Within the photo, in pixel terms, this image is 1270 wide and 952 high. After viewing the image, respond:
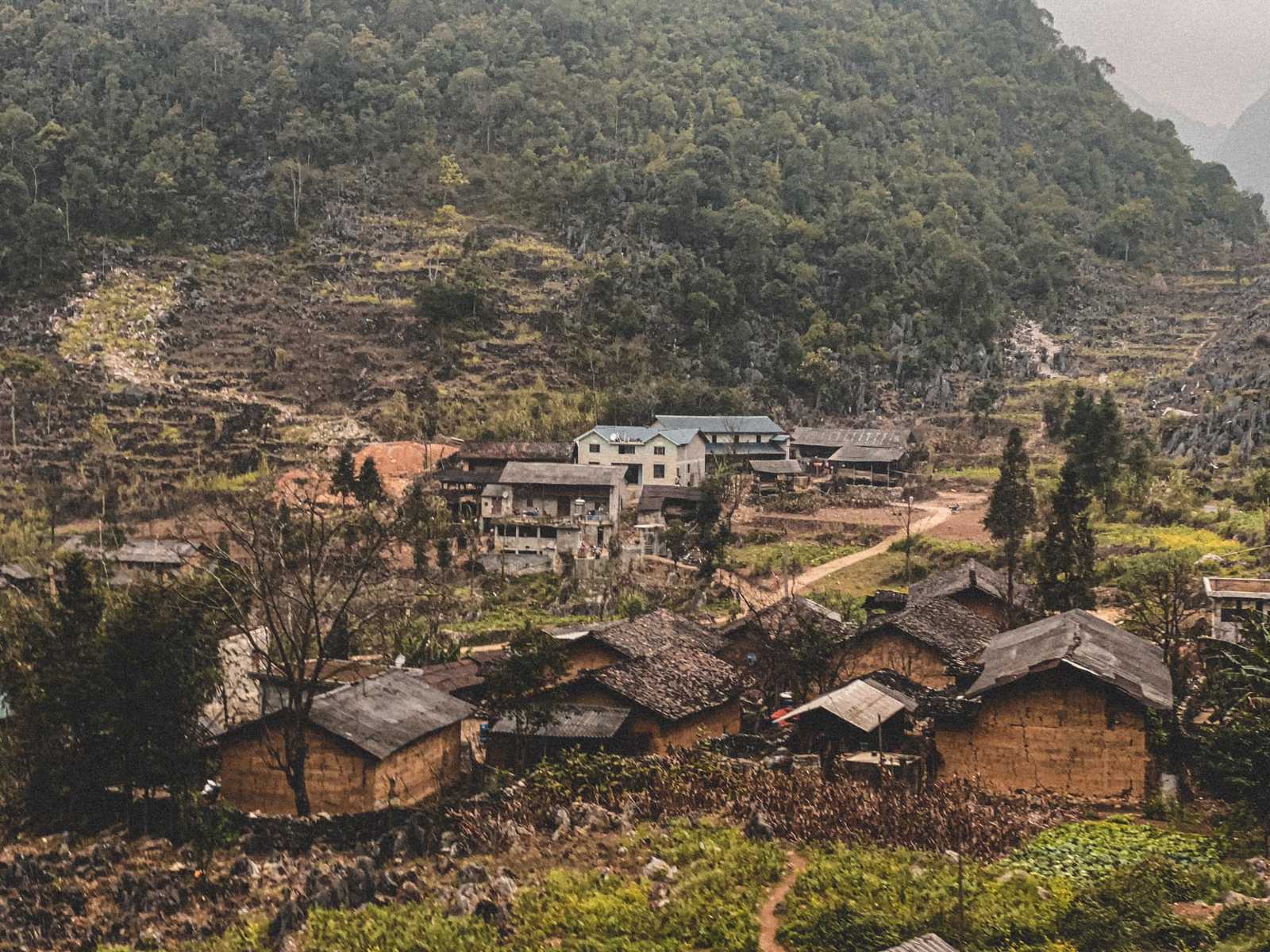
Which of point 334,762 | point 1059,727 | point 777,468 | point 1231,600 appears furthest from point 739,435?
point 334,762

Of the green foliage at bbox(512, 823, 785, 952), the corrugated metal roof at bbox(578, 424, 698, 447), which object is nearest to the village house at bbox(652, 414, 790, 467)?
the corrugated metal roof at bbox(578, 424, 698, 447)

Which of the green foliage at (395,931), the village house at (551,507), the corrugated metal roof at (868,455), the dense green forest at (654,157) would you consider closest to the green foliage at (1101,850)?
the green foliage at (395,931)

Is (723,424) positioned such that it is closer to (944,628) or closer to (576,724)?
(944,628)

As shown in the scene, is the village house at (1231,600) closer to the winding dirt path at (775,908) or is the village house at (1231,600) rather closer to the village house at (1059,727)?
the village house at (1059,727)

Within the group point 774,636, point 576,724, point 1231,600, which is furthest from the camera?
point 1231,600

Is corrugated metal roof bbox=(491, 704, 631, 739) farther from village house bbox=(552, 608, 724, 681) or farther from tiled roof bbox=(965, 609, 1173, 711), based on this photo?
tiled roof bbox=(965, 609, 1173, 711)

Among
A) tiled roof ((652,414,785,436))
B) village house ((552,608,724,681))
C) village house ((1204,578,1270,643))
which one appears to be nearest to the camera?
village house ((552,608,724,681))
